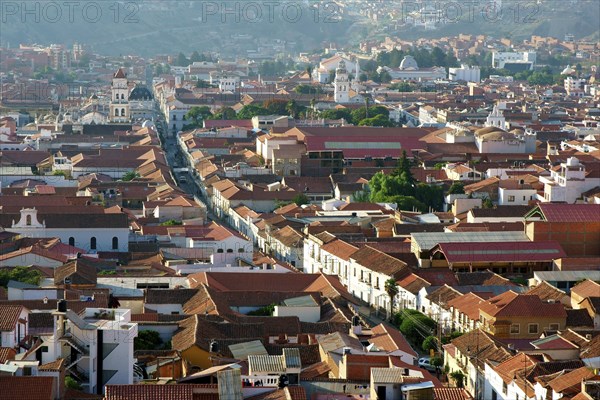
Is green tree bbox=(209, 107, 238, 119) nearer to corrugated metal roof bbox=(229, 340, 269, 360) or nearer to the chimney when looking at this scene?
the chimney

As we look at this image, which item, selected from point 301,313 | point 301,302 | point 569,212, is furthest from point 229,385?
point 569,212

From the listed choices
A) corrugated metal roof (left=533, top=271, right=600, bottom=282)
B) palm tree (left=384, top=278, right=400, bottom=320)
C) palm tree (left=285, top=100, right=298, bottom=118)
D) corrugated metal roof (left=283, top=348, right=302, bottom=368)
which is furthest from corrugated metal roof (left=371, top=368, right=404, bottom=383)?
palm tree (left=285, top=100, right=298, bottom=118)

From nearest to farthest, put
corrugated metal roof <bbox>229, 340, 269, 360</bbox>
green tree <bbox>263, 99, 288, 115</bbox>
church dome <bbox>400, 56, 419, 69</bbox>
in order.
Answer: corrugated metal roof <bbox>229, 340, 269, 360</bbox> < green tree <bbox>263, 99, 288, 115</bbox> < church dome <bbox>400, 56, 419, 69</bbox>

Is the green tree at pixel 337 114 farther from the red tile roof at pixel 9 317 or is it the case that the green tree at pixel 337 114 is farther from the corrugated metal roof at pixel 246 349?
the red tile roof at pixel 9 317

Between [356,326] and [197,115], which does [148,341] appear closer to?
[356,326]

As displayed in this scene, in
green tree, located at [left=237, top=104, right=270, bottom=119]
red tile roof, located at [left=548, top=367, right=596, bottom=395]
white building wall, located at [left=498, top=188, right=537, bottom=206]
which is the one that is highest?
red tile roof, located at [left=548, top=367, right=596, bottom=395]
